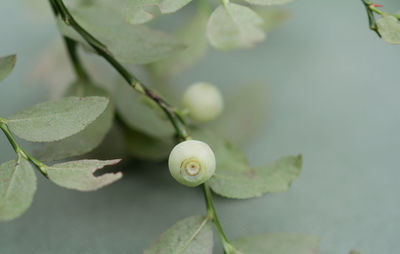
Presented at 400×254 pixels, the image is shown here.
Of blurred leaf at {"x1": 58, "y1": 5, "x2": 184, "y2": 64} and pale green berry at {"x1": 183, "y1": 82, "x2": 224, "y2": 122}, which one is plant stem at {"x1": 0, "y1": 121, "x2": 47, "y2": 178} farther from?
pale green berry at {"x1": 183, "y1": 82, "x2": 224, "y2": 122}

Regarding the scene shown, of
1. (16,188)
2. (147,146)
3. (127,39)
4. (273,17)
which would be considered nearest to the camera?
(16,188)

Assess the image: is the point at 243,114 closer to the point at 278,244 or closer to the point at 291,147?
the point at 291,147

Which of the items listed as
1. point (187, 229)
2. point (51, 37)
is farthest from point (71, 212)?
point (51, 37)

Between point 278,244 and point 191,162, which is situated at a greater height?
point 191,162

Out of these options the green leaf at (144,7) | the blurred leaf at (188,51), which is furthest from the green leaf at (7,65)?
the blurred leaf at (188,51)

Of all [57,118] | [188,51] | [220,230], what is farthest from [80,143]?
[188,51]

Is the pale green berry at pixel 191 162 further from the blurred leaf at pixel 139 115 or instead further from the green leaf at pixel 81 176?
the blurred leaf at pixel 139 115
